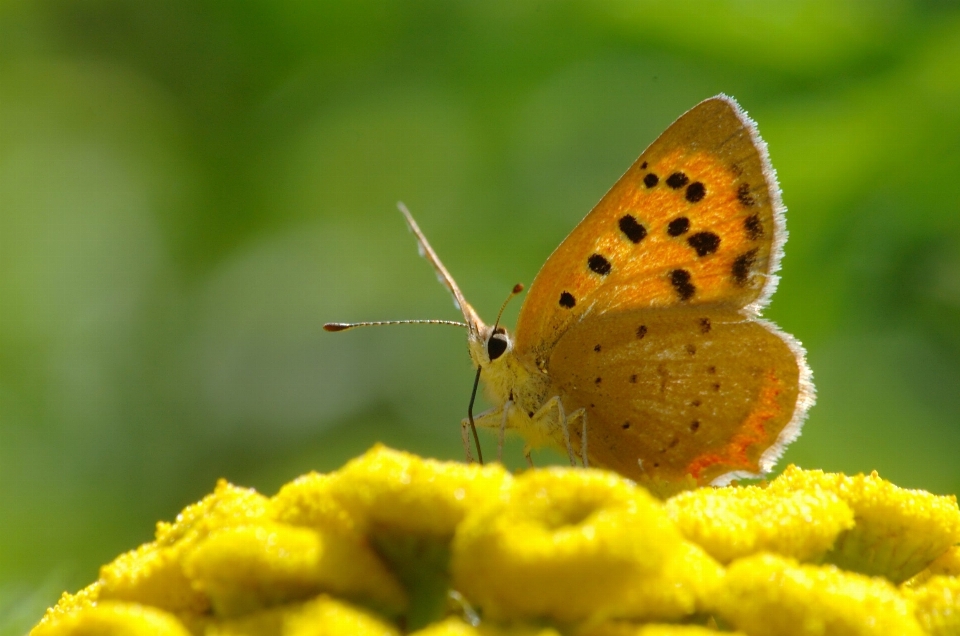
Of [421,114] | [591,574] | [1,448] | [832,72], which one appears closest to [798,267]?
[832,72]

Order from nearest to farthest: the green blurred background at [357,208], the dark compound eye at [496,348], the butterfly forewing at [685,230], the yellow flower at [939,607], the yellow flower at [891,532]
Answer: the yellow flower at [939,607], the yellow flower at [891,532], the butterfly forewing at [685,230], the dark compound eye at [496,348], the green blurred background at [357,208]

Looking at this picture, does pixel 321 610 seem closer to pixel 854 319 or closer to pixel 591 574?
pixel 591 574

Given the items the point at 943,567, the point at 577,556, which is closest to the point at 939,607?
the point at 943,567

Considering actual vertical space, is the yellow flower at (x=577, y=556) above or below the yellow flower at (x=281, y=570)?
below

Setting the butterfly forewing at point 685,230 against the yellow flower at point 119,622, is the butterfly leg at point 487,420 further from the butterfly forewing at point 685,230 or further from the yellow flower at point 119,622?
the yellow flower at point 119,622

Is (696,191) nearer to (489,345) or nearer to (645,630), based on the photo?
(489,345)

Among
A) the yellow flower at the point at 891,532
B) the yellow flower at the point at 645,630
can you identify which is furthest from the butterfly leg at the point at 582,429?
the yellow flower at the point at 645,630

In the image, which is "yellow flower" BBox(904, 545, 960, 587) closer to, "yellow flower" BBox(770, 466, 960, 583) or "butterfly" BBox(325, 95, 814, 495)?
"yellow flower" BBox(770, 466, 960, 583)
